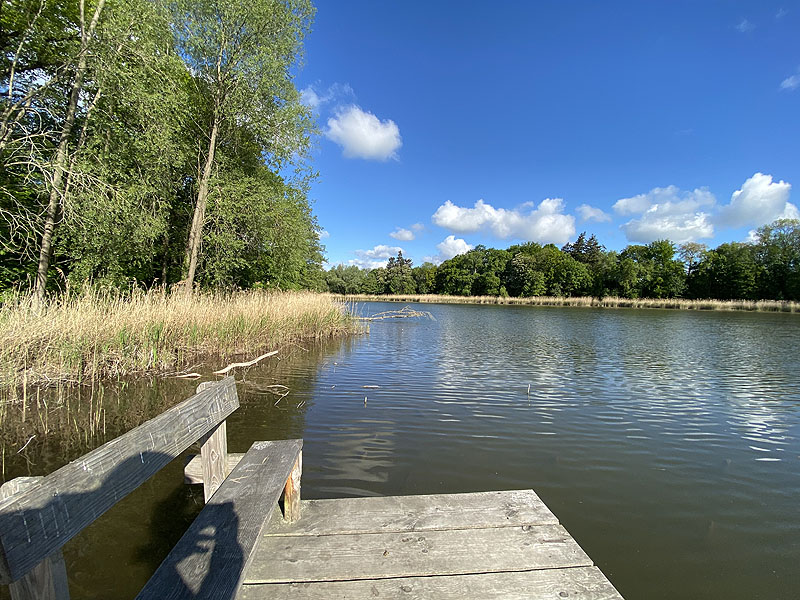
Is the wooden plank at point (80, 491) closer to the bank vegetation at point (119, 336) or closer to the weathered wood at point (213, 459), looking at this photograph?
the weathered wood at point (213, 459)

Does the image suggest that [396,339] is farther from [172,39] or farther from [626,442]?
[172,39]

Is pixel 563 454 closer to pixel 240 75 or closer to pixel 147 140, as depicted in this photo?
pixel 147 140

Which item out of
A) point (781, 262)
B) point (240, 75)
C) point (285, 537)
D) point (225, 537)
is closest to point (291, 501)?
point (285, 537)

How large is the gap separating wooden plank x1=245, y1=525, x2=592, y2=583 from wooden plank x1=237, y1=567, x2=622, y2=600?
4 cm

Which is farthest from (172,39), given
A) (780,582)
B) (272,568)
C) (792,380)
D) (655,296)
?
(655,296)

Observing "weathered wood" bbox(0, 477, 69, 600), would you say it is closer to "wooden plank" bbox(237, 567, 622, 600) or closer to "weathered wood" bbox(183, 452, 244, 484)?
"wooden plank" bbox(237, 567, 622, 600)

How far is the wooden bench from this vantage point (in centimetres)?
110

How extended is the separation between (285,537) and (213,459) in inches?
40.1

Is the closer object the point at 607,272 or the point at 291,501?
the point at 291,501

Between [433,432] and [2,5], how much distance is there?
626 inches

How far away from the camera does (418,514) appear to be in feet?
8.02

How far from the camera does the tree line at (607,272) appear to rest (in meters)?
52.4

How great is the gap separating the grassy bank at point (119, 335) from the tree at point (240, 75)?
4126 millimetres

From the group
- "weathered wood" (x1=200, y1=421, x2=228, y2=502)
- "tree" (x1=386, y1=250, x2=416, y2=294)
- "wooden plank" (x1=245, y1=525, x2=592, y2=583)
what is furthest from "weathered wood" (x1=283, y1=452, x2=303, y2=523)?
"tree" (x1=386, y1=250, x2=416, y2=294)
